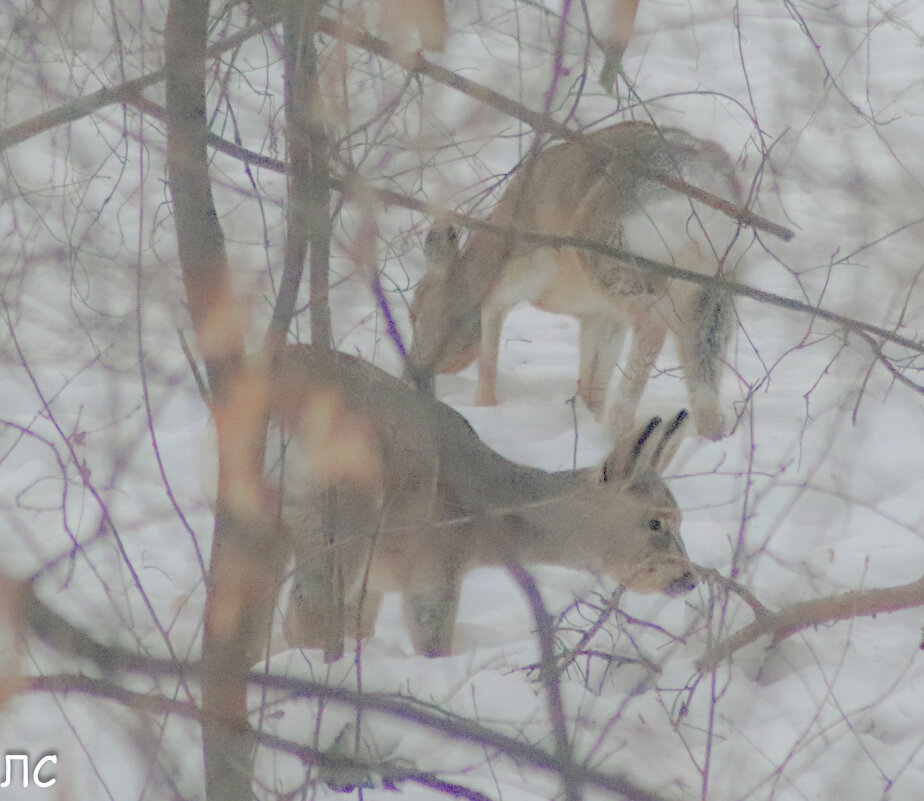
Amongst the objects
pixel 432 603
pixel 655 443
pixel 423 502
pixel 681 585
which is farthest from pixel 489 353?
pixel 423 502

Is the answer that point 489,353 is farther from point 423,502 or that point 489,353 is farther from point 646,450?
point 423,502

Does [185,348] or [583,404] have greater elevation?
[583,404]

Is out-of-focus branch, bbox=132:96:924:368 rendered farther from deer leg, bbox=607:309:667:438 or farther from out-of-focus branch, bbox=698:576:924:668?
deer leg, bbox=607:309:667:438

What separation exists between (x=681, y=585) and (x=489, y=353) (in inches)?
121

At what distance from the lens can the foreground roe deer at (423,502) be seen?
356cm

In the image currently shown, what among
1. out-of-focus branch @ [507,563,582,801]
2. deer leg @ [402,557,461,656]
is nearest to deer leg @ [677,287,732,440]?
deer leg @ [402,557,461,656]

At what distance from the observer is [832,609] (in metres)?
3.39

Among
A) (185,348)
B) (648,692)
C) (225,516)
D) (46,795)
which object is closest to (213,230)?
(185,348)

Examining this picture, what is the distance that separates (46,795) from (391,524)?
1.34 metres

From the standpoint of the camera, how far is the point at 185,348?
2402mm

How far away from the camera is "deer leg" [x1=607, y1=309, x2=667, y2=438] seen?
6.39m

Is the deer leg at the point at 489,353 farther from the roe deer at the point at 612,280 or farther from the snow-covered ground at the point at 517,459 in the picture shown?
the snow-covered ground at the point at 517,459

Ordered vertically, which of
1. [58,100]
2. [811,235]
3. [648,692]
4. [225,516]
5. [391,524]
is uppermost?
[811,235]

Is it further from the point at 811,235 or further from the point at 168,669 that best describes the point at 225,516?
the point at 811,235
